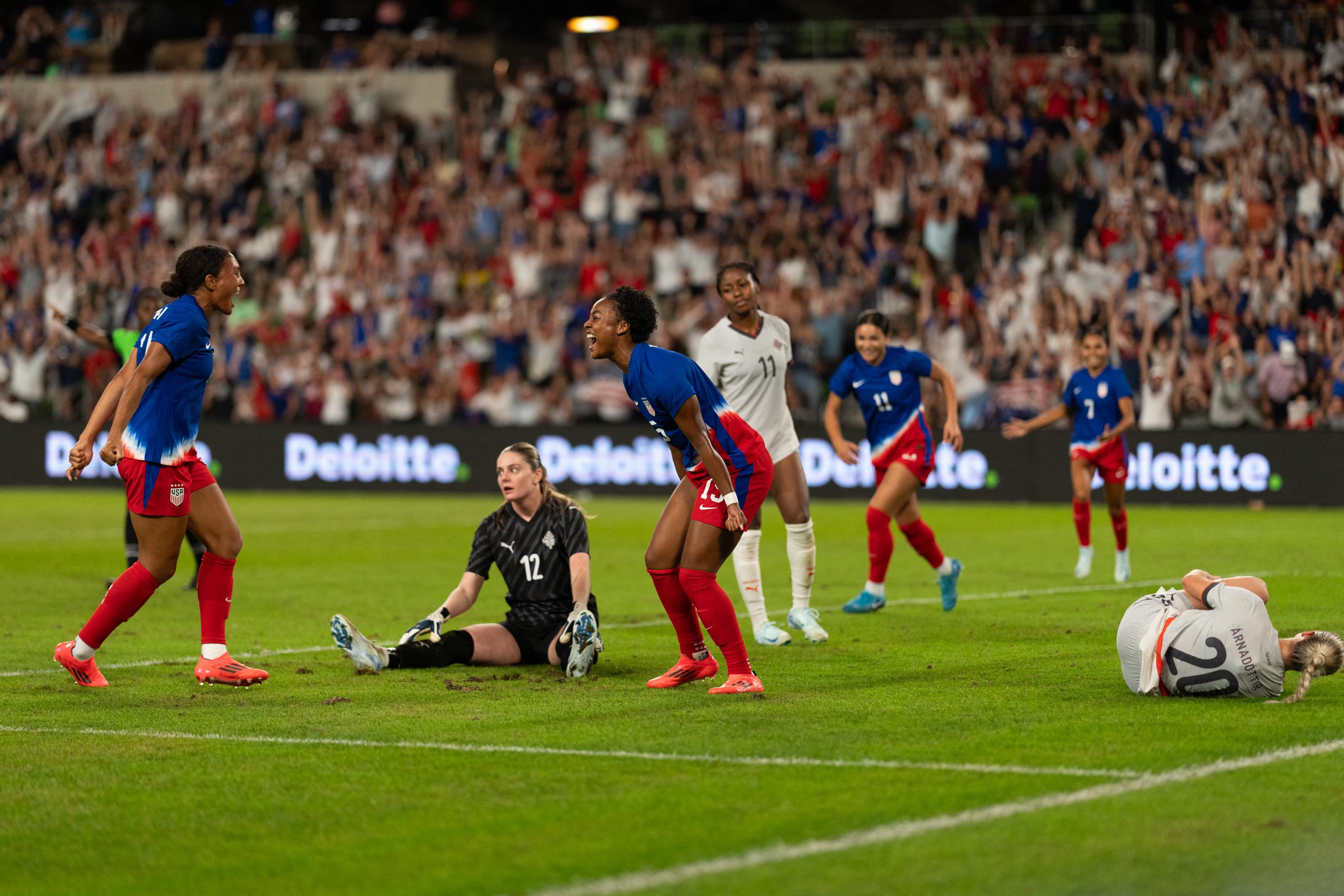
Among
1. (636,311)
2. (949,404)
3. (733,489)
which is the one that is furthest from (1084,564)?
(636,311)

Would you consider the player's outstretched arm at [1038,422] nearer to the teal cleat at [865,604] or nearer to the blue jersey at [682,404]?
the teal cleat at [865,604]

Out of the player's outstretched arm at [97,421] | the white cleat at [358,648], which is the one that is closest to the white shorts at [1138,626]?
the white cleat at [358,648]

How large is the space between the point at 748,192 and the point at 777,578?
553 inches

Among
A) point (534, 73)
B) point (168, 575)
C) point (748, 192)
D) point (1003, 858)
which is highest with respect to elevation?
point (534, 73)

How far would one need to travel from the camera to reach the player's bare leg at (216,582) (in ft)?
30.5

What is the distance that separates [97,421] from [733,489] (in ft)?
10.2

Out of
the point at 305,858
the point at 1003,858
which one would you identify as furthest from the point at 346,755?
the point at 1003,858

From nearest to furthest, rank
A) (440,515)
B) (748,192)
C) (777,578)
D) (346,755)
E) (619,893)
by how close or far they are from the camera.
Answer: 1. (619,893)
2. (346,755)
3. (777,578)
4. (440,515)
5. (748,192)

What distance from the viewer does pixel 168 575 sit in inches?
365

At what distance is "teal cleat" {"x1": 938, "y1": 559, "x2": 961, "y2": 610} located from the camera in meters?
12.9

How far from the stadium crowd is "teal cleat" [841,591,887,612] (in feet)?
38.6

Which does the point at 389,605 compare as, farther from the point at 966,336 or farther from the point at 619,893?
the point at 966,336

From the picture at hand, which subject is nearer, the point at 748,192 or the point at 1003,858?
the point at 1003,858

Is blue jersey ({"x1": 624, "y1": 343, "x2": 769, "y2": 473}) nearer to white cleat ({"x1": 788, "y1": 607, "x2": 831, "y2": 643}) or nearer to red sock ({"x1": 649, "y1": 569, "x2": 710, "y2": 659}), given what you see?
red sock ({"x1": 649, "y1": 569, "x2": 710, "y2": 659})
